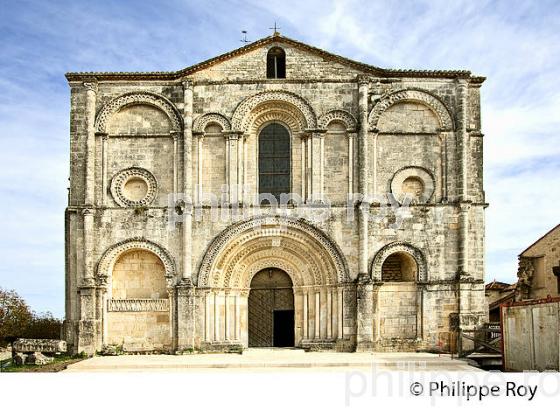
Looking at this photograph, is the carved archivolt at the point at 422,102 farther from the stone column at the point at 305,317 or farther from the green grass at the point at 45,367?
the green grass at the point at 45,367

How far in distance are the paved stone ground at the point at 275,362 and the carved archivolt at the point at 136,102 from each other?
7988 mm

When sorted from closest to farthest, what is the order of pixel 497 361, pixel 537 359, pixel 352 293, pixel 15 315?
pixel 537 359 < pixel 497 361 < pixel 352 293 < pixel 15 315

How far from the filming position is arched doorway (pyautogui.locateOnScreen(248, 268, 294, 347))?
82.6ft

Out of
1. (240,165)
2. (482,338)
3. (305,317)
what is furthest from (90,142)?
(482,338)

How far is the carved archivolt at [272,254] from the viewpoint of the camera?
24219 millimetres

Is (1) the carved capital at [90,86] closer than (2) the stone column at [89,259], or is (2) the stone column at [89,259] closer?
(2) the stone column at [89,259]

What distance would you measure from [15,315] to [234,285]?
11224 mm

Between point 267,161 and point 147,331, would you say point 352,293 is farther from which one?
point 147,331

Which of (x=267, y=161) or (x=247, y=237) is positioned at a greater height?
(x=267, y=161)

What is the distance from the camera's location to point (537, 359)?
18.1m

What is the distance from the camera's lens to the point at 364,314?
23.8m

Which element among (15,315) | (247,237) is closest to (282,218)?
(247,237)

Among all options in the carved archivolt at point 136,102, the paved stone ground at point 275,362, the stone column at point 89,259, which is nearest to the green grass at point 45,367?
the paved stone ground at point 275,362

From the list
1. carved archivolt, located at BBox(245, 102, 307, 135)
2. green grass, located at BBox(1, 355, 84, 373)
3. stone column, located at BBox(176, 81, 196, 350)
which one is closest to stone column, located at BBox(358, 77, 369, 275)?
carved archivolt, located at BBox(245, 102, 307, 135)
